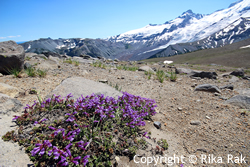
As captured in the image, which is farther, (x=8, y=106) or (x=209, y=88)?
(x=209, y=88)

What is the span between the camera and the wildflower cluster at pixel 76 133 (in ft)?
8.19

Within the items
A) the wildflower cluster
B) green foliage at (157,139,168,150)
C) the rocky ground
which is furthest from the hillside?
the wildflower cluster

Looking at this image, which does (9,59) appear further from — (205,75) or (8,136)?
(205,75)

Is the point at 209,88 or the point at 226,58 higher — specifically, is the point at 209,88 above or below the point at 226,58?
below

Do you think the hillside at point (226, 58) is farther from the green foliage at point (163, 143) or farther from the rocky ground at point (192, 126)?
the green foliage at point (163, 143)

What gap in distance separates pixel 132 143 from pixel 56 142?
1.65 metres

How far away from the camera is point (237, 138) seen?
3807 millimetres

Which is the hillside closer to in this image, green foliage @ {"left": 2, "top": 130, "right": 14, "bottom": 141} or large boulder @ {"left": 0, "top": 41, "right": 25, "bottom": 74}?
large boulder @ {"left": 0, "top": 41, "right": 25, "bottom": 74}

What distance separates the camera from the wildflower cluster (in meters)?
2.50

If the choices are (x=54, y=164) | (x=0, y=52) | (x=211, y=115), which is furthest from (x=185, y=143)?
(x=0, y=52)

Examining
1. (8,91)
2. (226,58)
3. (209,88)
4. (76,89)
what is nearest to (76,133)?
(76,89)

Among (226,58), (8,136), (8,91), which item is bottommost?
(8,136)

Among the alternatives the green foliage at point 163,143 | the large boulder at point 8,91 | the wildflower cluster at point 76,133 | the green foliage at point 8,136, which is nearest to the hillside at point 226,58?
the green foliage at point 163,143

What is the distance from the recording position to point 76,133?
115 inches
